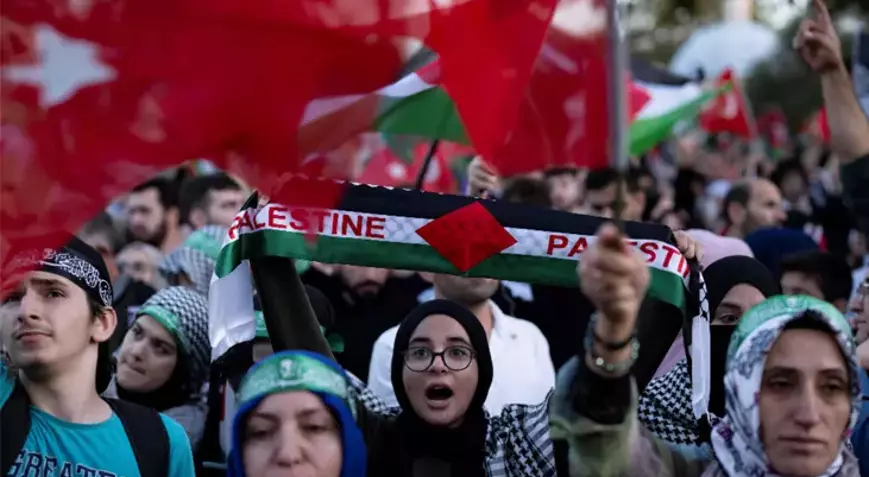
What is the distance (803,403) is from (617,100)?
89cm

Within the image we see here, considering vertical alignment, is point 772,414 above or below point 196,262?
below

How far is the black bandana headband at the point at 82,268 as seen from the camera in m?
3.84

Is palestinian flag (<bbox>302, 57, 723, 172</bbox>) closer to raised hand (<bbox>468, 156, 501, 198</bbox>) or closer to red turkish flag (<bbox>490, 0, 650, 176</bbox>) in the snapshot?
red turkish flag (<bbox>490, 0, 650, 176</bbox>)

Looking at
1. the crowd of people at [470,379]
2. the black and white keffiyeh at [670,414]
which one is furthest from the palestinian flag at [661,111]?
the black and white keffiyeh at [670,414]

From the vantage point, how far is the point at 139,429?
376 centimetres

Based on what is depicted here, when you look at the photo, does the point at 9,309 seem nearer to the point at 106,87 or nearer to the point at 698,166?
the point at 106,87

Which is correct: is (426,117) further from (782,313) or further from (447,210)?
(782,313)

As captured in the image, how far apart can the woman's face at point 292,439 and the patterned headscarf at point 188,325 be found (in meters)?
1.60

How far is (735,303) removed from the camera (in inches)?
189

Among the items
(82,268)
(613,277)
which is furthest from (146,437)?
(613,277)

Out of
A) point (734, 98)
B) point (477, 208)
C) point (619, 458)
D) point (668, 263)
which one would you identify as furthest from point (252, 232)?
point (734, 98)

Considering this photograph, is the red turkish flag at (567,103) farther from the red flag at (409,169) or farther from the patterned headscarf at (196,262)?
the patterned headscarf at (196,262)

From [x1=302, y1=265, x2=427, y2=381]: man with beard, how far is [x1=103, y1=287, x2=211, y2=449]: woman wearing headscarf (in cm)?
101

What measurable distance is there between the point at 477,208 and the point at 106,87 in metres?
1.72
